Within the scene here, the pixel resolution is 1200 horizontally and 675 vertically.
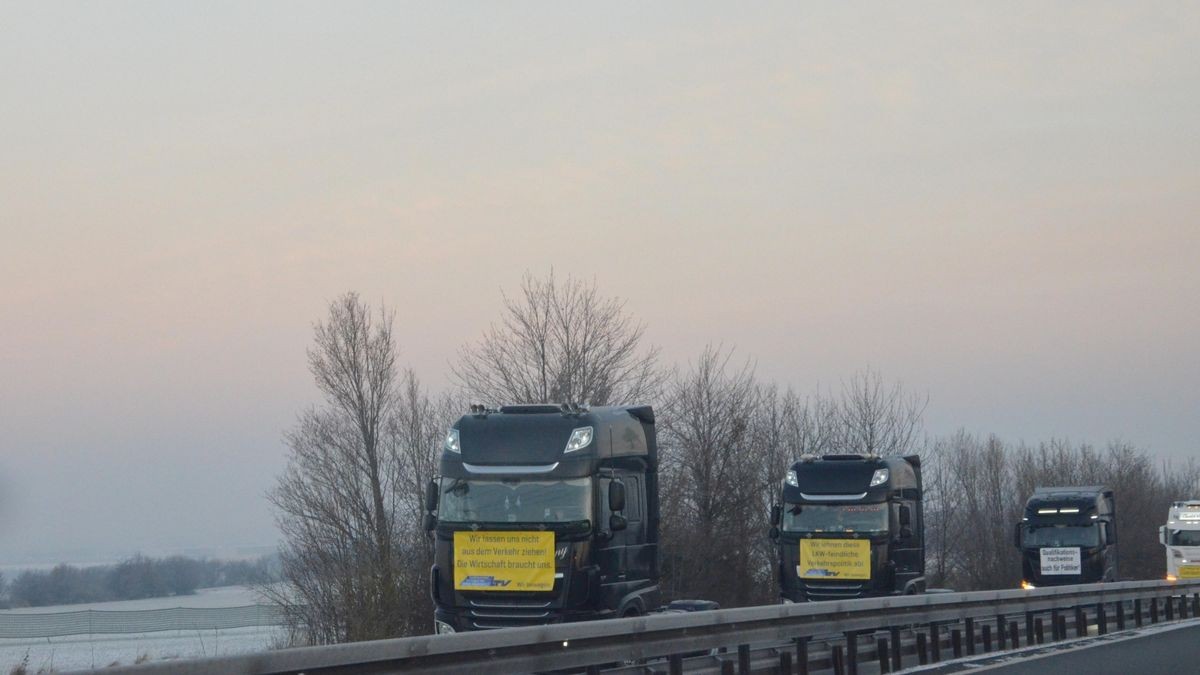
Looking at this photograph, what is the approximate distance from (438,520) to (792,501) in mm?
9950

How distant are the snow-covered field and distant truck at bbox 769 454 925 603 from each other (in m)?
10.2

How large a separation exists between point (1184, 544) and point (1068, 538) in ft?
39.7

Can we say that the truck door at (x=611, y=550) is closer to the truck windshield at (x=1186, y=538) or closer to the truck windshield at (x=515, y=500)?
the truck windshield at (x=515, y=500)

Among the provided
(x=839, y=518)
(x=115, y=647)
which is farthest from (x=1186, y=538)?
(x=115, y=647)

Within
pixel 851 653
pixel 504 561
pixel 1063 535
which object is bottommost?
pixel 1063 535

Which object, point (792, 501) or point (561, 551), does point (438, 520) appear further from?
point (792, 501)

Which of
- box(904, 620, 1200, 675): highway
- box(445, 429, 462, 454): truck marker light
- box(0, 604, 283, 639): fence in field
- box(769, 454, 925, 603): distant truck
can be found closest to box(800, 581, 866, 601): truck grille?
box(769, 454, 925, 603): distant truck

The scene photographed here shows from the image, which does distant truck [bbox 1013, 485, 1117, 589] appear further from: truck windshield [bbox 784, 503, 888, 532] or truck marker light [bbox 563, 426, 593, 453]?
truck marker light [bbox 563, 426, 593, 453]

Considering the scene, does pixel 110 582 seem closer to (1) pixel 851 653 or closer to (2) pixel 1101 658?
(1) pixel 851 653

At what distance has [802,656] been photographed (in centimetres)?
1352

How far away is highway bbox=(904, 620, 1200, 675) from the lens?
49.6 feet

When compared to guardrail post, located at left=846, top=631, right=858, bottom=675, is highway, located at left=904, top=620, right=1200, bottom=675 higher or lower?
lower

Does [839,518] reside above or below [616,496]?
below

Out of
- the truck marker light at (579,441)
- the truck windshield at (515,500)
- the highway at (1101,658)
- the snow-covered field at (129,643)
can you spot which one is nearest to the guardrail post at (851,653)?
the highway at (1101,658)
